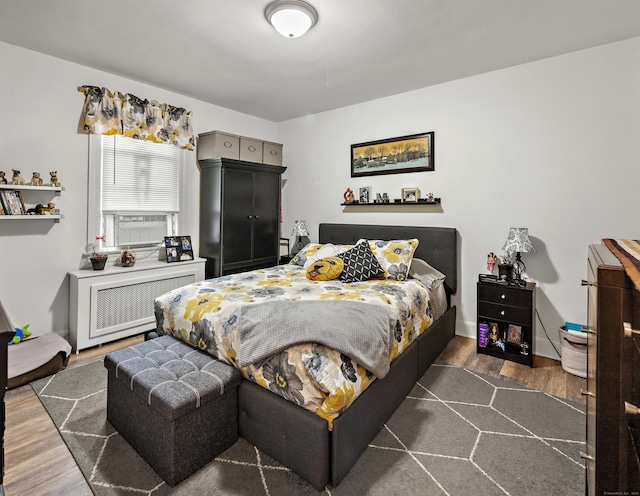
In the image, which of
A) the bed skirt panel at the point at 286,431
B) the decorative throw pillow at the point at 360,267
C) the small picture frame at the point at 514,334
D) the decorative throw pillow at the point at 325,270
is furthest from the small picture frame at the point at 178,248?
the small picture frame at the point at 514,334

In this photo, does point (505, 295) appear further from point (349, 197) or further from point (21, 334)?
point (21, 334)

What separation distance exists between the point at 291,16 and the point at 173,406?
2.36 m

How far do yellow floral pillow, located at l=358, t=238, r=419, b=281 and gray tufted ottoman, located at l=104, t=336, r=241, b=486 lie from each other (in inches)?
69.2

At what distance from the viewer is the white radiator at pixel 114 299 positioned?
2969mm

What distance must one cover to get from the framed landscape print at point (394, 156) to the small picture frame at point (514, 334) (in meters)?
1.74

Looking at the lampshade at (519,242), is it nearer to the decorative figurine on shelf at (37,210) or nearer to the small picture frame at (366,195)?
the small picture frame at (366,195)

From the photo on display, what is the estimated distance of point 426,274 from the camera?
3.23 metres

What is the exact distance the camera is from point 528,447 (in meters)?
1.82

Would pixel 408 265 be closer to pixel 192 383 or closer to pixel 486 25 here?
pixel 486 25

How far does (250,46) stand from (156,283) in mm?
2411

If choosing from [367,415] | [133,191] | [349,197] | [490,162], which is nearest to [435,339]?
[367,415]

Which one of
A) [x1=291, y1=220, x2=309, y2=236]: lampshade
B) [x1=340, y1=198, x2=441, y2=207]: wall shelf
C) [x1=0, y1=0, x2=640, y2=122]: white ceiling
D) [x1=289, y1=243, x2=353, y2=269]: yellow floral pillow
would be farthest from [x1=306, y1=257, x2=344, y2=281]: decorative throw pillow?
[x1=0, y1=0, x2=640, y2=122]: white ceiling

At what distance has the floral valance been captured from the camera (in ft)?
10.3

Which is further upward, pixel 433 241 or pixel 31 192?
pixel 31 192
